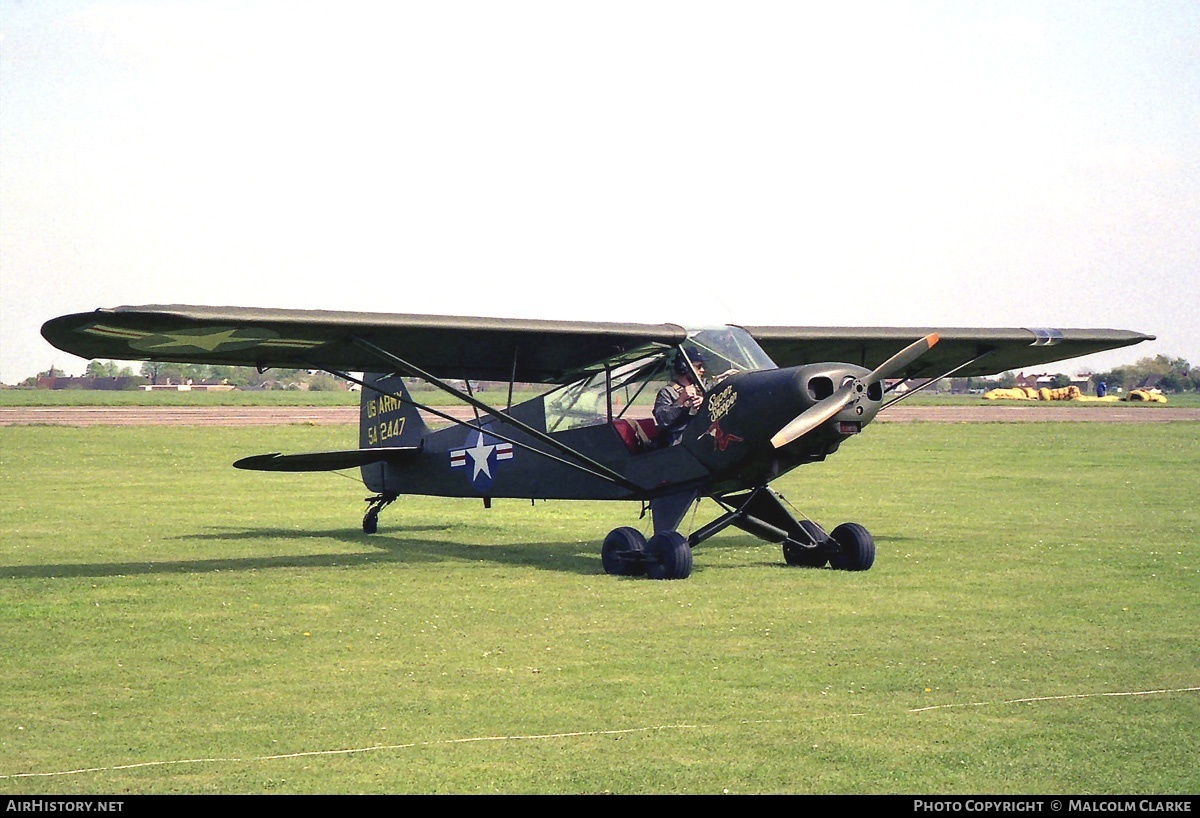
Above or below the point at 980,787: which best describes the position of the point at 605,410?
above

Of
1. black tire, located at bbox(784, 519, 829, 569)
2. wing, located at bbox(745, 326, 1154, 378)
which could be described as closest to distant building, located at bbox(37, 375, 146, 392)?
wing, located at bbox(745, 326, 1154, 378)

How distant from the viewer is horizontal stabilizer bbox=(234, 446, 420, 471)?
1670cm

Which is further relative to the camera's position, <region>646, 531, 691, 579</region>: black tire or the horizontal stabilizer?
the horizontal stabilizer

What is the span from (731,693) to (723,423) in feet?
18.6

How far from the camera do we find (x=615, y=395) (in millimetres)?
15328

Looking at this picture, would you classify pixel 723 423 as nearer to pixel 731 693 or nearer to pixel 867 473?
pixel 731 693

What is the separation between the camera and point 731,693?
8312 mm

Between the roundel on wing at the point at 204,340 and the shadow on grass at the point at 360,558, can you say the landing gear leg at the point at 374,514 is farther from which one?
the roundel on wing at the point at 204,340

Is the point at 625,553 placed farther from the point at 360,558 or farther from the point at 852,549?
the point at 360,558

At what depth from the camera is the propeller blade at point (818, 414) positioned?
1275 cm

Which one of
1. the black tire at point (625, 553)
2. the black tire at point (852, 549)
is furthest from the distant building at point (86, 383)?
the black tire at point (852, 549)

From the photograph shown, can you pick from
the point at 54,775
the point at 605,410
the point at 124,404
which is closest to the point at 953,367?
the point at 605,410

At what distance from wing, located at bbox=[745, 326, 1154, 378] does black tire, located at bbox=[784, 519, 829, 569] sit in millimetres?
3222

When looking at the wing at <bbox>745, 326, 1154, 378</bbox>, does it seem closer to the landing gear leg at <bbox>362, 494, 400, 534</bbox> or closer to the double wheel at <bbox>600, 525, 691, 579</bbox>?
the double wheel at <bbox>600, 525, 691, 579</bbox>
